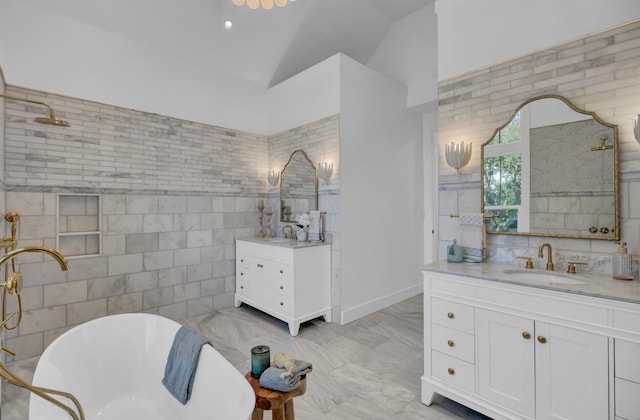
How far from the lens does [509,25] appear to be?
2.29m

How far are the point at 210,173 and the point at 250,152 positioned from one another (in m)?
0.71

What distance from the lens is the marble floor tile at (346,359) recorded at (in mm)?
2109

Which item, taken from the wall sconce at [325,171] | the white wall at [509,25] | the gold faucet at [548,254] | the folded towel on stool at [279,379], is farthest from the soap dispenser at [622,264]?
the wall sconce at [325,171]

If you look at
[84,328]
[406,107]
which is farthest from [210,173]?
[406,107]

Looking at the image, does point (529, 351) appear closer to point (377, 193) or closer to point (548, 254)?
point (548, 254)

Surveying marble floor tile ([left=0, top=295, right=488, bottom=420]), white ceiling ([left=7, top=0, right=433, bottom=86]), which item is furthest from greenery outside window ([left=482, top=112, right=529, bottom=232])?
white ceiling ([left=7, top=0, right=433, bottom=86])

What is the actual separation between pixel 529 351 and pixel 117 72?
4.45 meters

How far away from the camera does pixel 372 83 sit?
3.92 meters

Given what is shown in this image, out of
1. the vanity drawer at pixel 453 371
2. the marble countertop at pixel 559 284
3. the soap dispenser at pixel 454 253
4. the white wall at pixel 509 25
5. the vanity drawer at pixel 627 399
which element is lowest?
the vanity drawer at pixel 453 371

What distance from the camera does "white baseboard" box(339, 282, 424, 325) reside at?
3.61m

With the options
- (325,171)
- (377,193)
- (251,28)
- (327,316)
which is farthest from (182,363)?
(251,28)

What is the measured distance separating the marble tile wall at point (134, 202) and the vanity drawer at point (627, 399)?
2.57 m

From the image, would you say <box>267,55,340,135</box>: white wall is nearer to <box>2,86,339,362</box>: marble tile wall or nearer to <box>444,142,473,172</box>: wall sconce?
<box>2,86,339,362</box>: marble tile wall

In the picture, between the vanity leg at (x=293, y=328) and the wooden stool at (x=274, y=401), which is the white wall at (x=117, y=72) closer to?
the vanity leg at (x=293, y=328)
